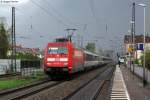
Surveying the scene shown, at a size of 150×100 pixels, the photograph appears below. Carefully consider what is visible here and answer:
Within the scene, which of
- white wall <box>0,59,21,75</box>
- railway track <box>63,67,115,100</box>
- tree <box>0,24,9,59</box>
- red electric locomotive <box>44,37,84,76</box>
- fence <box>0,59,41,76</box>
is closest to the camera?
railway track <box>63,67,115,100</box>

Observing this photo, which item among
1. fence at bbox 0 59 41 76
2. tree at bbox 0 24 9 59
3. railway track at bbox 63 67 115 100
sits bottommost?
railway track at bbox 63 67 115 100

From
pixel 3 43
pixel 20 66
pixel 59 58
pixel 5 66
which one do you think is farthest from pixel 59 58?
pixel 3 43

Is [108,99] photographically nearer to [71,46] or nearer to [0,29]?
[71,46]

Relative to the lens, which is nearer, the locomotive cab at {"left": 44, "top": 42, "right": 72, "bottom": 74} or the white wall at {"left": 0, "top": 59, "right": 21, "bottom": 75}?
the locomotive cab at {"left": 44, "top": 42, "right": 72, "bottom": 74}

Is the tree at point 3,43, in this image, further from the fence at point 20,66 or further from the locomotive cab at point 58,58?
the locomotive cab at point 58,58

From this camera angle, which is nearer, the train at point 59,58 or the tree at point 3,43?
the train at point 59,58

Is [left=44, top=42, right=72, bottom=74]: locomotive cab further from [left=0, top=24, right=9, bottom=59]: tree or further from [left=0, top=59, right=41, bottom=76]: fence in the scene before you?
[left=0, top=24, right=9, bottom=59]: tree

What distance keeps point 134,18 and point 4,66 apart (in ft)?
82.6

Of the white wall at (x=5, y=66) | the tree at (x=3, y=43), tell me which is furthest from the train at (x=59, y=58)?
the tree at (x=3, y=43)

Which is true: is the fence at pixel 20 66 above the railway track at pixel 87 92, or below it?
above

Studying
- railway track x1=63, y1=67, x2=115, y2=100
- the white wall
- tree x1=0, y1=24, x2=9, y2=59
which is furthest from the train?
tree x1=0, y1=24, x2=9, y2=59

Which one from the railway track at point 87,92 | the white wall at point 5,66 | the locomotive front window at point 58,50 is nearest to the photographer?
the railway track at point 87,92

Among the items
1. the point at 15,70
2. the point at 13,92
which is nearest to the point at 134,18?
the point at 15,70

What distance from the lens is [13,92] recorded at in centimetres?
2659
